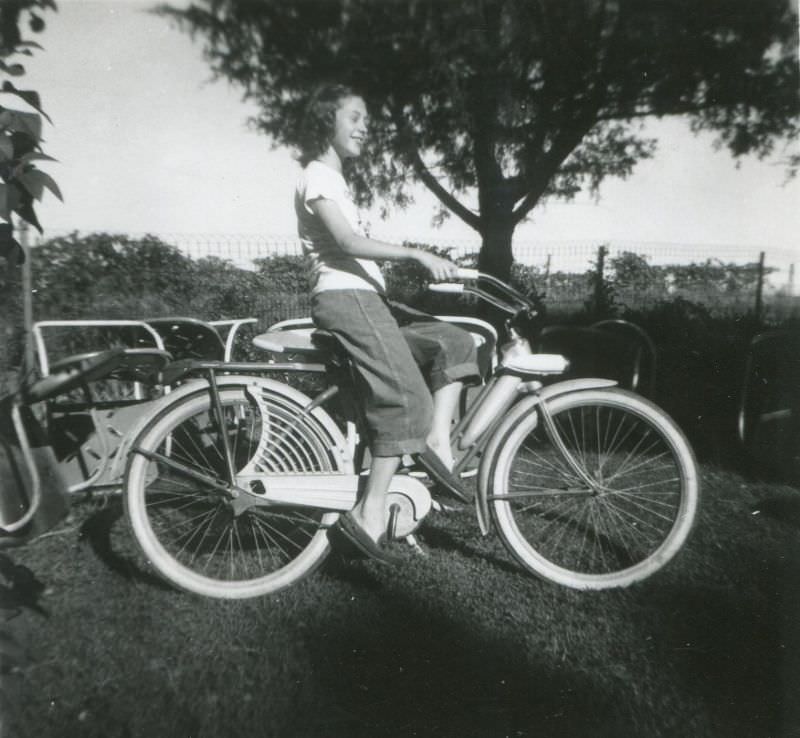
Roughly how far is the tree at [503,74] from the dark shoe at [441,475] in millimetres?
4011

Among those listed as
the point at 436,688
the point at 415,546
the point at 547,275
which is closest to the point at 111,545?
the point at 415,546

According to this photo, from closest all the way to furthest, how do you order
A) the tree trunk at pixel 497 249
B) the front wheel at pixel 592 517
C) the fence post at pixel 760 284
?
the front wheel at pixel 592 517, the tree trunk at pixel 497 249, the fence post at pixel 760 284

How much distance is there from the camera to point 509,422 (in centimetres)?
256

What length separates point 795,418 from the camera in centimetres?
342

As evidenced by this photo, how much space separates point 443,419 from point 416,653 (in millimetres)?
941

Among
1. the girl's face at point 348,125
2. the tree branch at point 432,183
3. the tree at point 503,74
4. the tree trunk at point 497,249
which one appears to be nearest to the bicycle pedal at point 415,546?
the girl's face at point 348,125

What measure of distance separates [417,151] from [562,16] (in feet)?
8.70

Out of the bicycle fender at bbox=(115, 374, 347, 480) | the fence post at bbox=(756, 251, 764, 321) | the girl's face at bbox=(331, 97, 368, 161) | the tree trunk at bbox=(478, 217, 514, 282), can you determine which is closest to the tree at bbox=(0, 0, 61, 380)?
the bicycle fender at bbox=(115, 374, 347, 480)

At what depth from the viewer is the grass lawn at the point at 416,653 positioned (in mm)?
1799

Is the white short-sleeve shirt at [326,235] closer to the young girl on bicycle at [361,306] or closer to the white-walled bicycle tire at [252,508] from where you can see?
the young girl on bicycle at [361,306]

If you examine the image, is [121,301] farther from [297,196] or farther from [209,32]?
[297,196]

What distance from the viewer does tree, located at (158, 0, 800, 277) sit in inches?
255

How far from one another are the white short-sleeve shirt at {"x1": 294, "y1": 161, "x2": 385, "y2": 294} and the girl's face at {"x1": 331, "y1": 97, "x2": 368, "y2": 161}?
126mm

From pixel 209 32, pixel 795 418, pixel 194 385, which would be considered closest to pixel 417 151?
pixel 209 32
